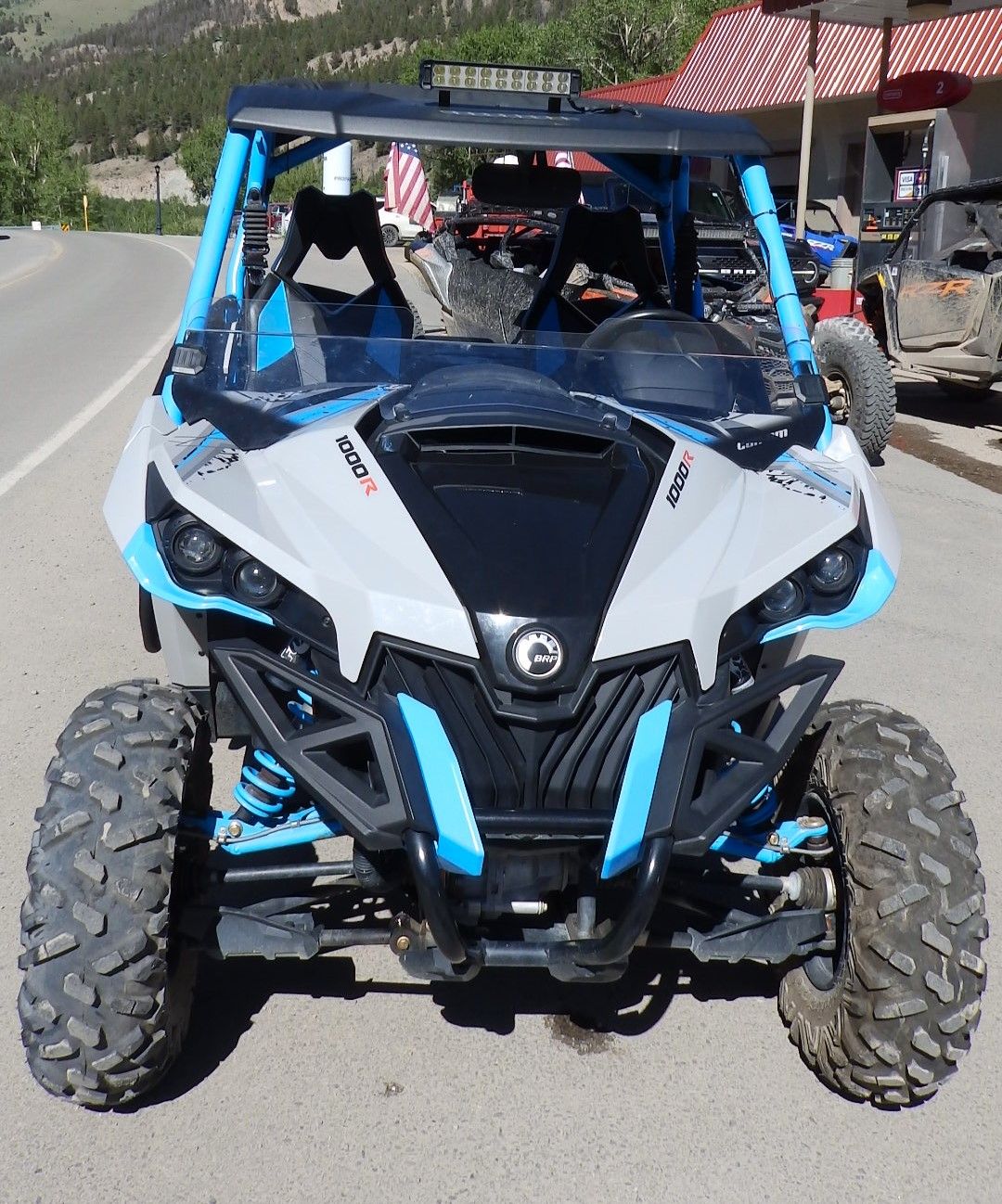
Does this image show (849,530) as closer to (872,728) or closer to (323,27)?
(872,728)

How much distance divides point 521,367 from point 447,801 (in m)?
1.47

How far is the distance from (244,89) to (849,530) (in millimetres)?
1912

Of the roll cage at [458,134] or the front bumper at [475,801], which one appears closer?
the front bumper at [475,801]

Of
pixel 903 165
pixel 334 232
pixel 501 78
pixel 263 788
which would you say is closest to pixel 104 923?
pixel 263 788

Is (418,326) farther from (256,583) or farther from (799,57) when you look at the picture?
(799,57)

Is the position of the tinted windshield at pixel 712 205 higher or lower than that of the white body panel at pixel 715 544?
lower

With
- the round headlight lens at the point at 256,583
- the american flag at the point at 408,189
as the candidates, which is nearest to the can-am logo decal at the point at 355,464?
the round headlight lens at the point at 256,583

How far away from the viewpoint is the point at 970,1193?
2.51 metres

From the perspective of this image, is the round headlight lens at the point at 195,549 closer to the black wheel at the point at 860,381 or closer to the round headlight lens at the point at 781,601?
the round headlight lens at the point at 781,601

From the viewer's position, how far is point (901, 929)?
250cm

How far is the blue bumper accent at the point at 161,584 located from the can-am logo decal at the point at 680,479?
84 centimetres

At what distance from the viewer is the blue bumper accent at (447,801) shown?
2.23 metres

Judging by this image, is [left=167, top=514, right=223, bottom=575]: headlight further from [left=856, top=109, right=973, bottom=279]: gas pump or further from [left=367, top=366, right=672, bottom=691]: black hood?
[left=856, top=109, right=973, bottom=279]: gas pump

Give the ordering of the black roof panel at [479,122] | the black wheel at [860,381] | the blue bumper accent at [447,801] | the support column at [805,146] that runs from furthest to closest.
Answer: the support column at [805,146], the black wheel at [860,381], the black roof panel at [479,122], the blue bumper accent at [447,801]
